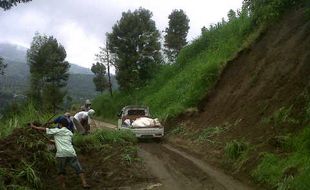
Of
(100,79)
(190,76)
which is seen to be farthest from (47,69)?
(190,76)

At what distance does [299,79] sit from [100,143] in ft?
24.8

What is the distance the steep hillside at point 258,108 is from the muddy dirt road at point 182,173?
0.70 meters

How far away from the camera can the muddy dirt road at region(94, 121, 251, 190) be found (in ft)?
42.8

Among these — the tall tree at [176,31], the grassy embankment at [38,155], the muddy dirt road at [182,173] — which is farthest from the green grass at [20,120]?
the tall tree at [176,31]

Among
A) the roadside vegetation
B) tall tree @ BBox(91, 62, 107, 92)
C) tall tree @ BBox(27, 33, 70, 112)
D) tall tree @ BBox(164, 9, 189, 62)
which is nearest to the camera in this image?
the roadside vegetation

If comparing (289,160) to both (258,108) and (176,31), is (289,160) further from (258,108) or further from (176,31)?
(176,31)

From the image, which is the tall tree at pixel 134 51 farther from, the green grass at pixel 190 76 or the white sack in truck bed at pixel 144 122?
the white sack in truck bed at pixel 144 122

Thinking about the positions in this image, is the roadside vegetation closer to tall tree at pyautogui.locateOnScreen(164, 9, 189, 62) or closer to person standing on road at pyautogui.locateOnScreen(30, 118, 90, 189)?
person standing on road at pyautogui.locateOnScreen(30, 118, 90, 189)

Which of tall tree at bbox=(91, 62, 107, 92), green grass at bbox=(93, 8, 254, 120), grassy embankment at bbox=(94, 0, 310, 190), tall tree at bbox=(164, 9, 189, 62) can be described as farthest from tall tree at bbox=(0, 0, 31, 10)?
tall tree at bbox=(91, 62, 107, 92)

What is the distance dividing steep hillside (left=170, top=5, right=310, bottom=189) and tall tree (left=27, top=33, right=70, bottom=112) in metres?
35.5

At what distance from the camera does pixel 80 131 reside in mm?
17656

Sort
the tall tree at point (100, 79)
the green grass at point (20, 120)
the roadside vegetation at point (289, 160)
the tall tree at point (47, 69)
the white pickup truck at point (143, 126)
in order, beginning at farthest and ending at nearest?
the tall tree at point (100, 79) → the tall tree at point (47, 69) → the white pickup truck at point (143, 126) → the green grass at point (20, 120) → the roadside vegetation at point (289, 160)

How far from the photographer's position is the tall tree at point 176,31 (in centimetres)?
7031

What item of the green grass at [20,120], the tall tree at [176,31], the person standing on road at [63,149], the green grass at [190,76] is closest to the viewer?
the person standing on road at [63,149]
